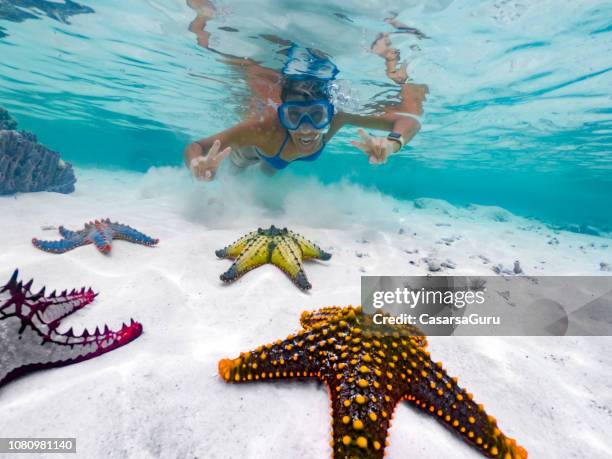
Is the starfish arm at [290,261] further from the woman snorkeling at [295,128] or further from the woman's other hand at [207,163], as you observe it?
the woman snorkeling at [295,128]

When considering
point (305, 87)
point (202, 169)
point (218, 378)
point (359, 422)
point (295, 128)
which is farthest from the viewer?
point (305, 87)

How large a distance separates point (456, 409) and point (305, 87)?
11742 mm

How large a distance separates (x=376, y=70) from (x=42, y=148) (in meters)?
12.6

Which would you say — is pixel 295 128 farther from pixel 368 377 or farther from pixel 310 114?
pixel 368 377

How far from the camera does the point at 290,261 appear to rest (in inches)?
170

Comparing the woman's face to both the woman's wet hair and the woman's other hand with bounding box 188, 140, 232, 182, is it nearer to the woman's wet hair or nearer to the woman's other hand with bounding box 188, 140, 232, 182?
the woman's other hand with bounding box 188, 140, 232, 182

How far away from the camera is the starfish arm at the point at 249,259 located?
4086mm

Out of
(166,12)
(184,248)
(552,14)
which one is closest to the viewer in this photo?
(184,248)

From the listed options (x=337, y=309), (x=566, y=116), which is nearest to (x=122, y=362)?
(x=337, y=309)

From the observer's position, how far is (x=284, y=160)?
30.9 ft

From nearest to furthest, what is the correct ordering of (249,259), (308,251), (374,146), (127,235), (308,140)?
(249,259)
(308,251)
(127,235)
(374,146)
(308,140)

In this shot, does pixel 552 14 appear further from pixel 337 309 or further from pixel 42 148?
pixel 42 148

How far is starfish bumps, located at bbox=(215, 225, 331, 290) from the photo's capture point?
13.5 feet

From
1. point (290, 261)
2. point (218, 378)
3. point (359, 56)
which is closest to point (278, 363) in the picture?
point (218, 378)
